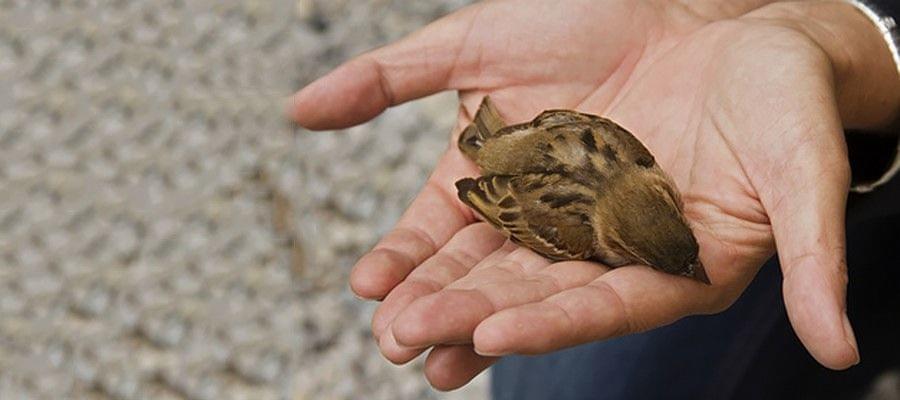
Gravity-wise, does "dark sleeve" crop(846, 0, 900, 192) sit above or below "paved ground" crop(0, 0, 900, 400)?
above

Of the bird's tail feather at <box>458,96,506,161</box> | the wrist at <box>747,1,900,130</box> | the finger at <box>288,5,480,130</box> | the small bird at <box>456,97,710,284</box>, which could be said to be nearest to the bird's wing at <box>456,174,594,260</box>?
the small bird at <box>456,97,710,284</box>

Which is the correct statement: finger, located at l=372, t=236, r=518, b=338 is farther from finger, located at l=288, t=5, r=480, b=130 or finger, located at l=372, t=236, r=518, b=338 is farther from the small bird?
finger, located at l=288, t=5, r=480, b=130

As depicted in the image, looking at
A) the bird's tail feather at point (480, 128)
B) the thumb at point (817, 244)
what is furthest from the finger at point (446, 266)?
the thumb at point (817, 244)

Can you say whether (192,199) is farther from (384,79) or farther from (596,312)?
(596,312)

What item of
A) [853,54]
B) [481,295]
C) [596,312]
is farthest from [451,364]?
[853,54]

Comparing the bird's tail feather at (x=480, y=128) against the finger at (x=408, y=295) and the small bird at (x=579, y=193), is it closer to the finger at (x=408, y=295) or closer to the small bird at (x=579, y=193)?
the small bird at (x=579, y=193)

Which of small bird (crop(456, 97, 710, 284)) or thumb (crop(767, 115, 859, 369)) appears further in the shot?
small bird (crop(456, 97, 710, 284))
